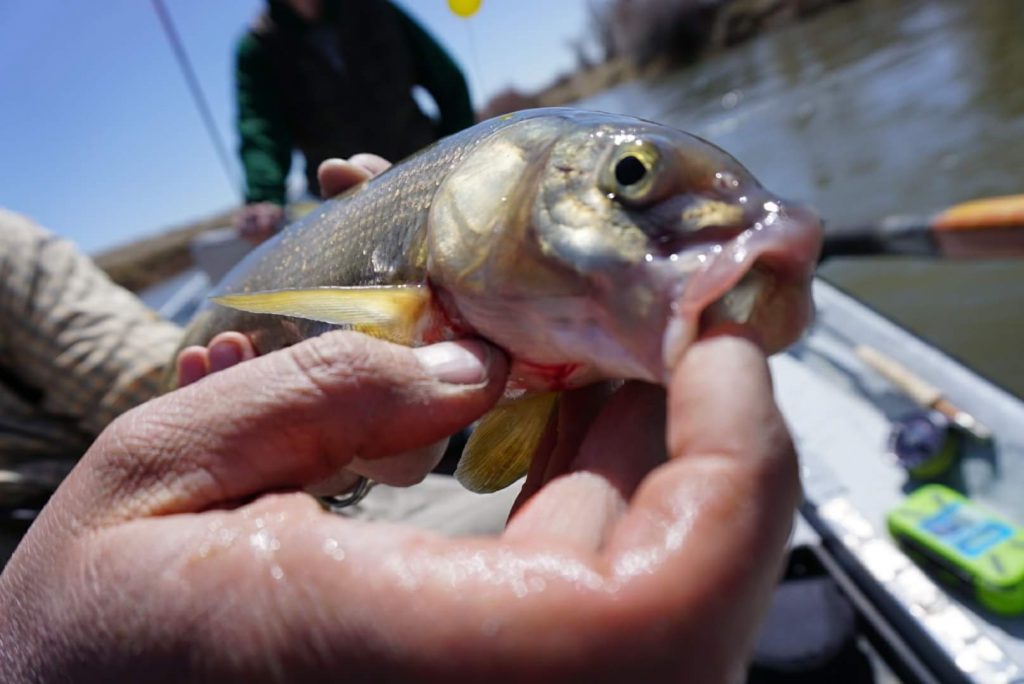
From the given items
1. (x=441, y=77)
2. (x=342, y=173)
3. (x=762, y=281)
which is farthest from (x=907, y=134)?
(x=762, y=281)

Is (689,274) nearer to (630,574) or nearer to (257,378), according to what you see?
(630,574)

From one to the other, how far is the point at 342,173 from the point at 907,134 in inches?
429

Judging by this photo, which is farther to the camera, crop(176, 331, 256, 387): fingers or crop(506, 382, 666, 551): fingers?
crop(176, 331, 256, 387): fingers

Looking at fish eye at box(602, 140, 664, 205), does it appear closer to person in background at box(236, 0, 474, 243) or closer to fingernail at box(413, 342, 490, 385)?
fingernail at box(413, 342, 490, 385)

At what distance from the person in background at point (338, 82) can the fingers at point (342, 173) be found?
2.08 m

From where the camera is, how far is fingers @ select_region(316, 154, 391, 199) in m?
2.23

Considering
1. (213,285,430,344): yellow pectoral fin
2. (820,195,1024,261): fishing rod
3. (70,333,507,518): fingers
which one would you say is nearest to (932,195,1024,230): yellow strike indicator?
(820,195,1024,261): fishing rod

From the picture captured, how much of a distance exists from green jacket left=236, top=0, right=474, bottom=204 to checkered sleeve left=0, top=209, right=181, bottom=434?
1.47m

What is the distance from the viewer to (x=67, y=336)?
2807mm

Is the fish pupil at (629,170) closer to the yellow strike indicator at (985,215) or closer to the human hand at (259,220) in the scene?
the yellow strike indicator at (985,215)

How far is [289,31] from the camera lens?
172 inches

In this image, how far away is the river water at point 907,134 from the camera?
5852mm

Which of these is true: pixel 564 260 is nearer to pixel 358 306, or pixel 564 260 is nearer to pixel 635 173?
pixel 635 173

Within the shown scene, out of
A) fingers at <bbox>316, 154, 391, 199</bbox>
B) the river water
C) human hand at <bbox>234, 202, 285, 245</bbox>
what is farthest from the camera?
the river water
